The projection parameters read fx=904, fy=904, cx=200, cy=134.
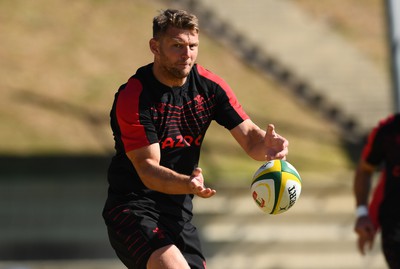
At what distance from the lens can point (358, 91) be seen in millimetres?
21344

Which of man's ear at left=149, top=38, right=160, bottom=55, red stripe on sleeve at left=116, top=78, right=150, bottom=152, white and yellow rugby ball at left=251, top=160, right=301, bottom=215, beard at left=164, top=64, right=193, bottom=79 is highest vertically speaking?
man's ear at left=149, top=38, right=160, bottom=55

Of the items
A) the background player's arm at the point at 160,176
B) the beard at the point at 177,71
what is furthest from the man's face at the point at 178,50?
the background player's arm at the point at 160,176

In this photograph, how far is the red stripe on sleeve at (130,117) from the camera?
227 inches

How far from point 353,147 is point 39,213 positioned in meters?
7.48

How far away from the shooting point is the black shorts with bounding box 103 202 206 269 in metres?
5.75

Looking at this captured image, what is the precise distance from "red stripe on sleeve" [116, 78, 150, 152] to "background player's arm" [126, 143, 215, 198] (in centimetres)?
6

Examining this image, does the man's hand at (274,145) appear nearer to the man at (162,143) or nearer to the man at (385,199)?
the man at (162,143)

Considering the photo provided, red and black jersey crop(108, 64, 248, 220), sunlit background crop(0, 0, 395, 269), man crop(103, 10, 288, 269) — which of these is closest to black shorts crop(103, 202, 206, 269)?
man crop(103, 10, 288, 269)

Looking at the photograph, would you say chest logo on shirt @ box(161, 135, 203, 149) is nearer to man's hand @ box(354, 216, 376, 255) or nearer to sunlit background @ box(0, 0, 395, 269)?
man's hand @ box(354, 216, 376, 255)

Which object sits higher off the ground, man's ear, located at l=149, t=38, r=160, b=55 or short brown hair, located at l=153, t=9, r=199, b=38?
short brown hair, located at l=153, t=9, r=199, b=38

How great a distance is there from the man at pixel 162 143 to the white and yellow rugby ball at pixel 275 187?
0.54 feet

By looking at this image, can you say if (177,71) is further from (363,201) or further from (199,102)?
(363,201)

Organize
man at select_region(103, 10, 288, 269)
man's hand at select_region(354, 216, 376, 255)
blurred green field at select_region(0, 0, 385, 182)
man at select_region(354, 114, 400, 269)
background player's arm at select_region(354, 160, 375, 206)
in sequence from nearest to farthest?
1. man at select_region(103, 10, 288, 269)
2. man at select_region(354, 114, 400, 269)
3. man's hand at select_region(354, 216, 376, 255)
4. background player's arm at select_region(354, 160, 375, 206)
5. blurred green field at select_region(0, 0, 385, 182)

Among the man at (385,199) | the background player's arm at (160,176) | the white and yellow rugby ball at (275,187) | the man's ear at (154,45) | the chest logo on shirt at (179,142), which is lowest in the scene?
the man at (385,199)
